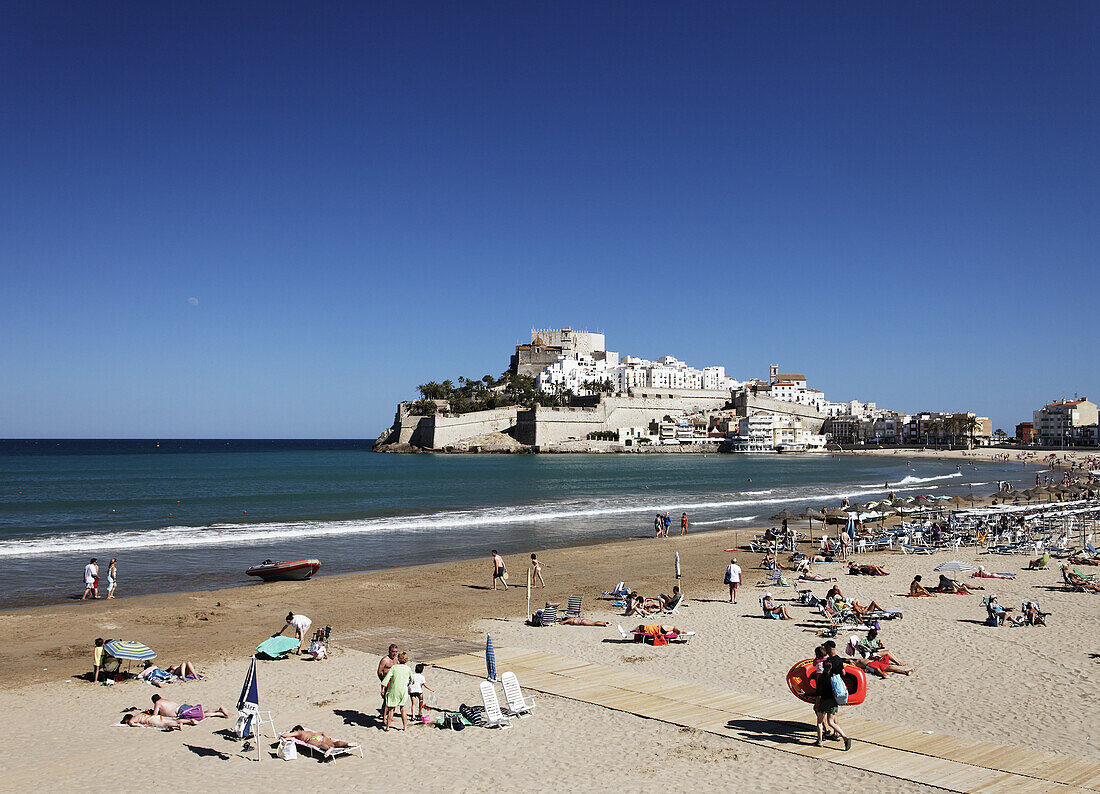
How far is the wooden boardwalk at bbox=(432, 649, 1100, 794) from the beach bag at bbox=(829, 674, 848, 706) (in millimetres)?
424

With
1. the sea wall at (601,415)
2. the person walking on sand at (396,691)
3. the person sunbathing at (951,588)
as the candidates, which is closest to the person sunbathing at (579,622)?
the person walking on sand at (396,691)

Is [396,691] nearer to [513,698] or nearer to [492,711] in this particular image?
[492,711]

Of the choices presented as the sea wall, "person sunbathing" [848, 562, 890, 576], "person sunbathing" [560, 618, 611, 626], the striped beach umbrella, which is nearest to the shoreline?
the striped beach umbrella

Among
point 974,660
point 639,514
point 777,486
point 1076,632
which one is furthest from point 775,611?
point 777,486

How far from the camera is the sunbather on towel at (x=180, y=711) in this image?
7688mm

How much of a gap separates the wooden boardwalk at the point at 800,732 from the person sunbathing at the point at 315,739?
2.41m

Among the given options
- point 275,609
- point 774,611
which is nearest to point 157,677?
point 275,609

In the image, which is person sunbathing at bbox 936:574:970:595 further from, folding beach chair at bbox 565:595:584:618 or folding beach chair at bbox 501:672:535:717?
folding beach chair at bbox 501:672:535:717

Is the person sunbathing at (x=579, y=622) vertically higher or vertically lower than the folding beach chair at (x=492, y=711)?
lower

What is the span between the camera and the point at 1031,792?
19.0 ft

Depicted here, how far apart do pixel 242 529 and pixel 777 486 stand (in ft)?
105

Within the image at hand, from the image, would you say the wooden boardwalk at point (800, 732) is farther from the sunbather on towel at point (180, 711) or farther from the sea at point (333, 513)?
the sea at point (333, 513)

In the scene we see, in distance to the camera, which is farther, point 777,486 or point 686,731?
point 777,486

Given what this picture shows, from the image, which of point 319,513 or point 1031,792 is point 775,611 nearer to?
point 1031,792
